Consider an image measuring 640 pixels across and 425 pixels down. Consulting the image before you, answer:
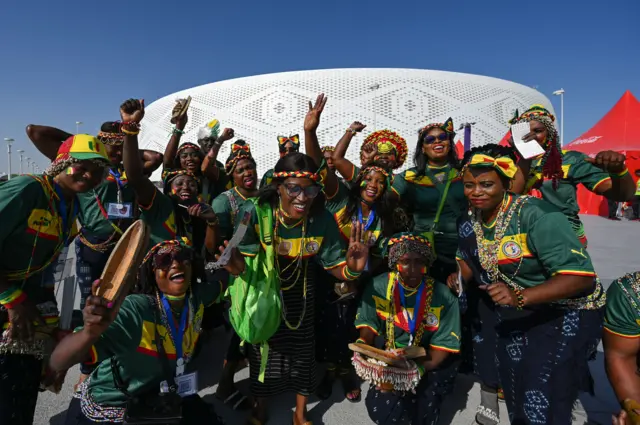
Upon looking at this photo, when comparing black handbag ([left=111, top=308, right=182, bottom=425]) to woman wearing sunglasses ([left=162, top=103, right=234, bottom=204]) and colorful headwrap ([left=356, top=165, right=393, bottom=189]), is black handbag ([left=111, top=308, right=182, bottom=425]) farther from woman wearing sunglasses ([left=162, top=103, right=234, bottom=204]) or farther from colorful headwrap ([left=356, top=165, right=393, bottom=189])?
woman wearing sunglasses ([left=162, top=103, right=234, bottom=204])

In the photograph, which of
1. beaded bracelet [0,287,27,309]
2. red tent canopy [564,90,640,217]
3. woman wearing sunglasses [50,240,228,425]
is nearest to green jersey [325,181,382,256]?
woman wearing sunglasses [50,240,228,425]

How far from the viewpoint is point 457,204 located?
11.5ft

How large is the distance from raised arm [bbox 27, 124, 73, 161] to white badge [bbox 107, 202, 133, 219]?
55cm

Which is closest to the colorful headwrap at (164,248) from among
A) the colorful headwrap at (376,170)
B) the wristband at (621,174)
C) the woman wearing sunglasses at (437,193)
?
the colorful headwrap at (376,170)

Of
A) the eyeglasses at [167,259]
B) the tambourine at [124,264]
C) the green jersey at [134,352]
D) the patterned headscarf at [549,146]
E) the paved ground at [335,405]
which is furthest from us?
the patterned headscarf at [549,146]

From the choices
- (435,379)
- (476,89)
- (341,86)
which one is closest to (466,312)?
(435,379)

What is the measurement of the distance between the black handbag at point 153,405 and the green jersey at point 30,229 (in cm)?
65

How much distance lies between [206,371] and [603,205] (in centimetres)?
2313

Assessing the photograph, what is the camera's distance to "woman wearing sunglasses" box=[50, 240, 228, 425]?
81.0 inches

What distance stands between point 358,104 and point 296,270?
35649 millimetres

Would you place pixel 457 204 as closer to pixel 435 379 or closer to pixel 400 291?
pixel 400 291

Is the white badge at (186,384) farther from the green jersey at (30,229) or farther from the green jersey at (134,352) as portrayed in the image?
the green jersey at (30,229)

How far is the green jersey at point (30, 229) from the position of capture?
1.88 m

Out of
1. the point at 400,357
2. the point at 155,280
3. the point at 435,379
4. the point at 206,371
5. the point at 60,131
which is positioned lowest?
the point at 206,371
